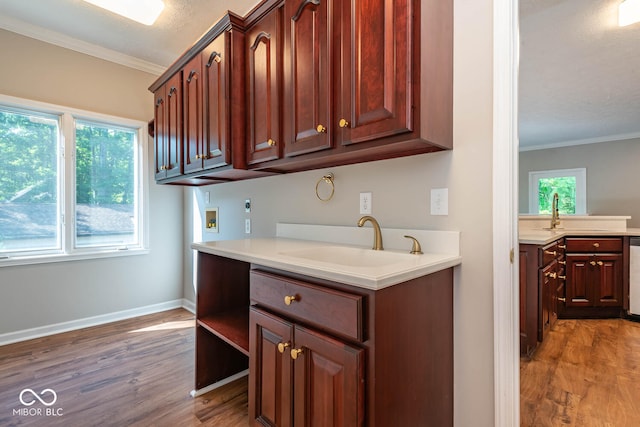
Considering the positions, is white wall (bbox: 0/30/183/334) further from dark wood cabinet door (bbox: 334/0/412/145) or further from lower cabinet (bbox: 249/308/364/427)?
dark wood cabinet door (bbox: 334/0/412/145)

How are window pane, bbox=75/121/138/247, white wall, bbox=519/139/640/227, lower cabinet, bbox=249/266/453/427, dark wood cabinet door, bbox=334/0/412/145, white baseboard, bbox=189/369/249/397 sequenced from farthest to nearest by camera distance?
white wall, bbox=519/139/640/227 → window pane, bbox=75/121/138/247 → white baseboard, bbox=189/369/249/397 → dark wood cabinet door, bbox=334/0/412/145 → lower cabinet, bbox=249/266/453/427

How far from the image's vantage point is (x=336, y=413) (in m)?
0.98

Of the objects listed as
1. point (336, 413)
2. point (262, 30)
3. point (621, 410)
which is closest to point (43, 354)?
point (336, 413)

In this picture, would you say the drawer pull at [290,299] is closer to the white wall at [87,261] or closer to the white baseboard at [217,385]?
the white baseboard at [217,385]

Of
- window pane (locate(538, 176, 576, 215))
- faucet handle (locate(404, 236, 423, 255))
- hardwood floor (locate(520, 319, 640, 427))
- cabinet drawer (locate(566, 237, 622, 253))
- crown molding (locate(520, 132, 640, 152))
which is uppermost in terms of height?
crown molding (locate(520, 132, 640, 152))

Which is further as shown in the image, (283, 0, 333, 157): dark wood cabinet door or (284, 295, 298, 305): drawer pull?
(283, 0, 333, 157): dark wood cabinet door

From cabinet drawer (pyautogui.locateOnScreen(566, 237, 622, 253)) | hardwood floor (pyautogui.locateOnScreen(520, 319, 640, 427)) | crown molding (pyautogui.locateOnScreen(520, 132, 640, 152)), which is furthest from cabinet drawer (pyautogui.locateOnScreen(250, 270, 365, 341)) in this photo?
crown molding (pyautogui.locateOnScreen(520, 132, 640, 152))

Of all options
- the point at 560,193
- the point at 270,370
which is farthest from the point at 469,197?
the point at 560,193

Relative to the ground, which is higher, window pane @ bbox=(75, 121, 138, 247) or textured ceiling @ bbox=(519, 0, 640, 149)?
textured ceiling @ bbox=(519, 0, 640, 149)

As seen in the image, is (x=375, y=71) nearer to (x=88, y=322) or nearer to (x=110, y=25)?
(x=110, y=25)

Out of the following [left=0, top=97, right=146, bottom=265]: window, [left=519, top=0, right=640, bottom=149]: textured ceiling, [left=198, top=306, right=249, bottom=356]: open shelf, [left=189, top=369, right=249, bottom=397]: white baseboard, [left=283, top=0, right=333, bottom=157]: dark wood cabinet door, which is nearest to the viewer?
[left=283, top=0, right=333, bottom=157]: dark wood cabinet door

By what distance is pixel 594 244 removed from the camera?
321 cm

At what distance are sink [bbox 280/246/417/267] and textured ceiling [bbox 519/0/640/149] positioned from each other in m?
1.86

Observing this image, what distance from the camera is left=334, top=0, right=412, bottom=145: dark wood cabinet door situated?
3.45ft
